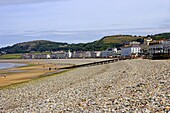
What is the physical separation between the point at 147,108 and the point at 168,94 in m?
1.96

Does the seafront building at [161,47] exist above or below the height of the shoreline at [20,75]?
above

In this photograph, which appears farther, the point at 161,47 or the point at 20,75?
the point at 161,47

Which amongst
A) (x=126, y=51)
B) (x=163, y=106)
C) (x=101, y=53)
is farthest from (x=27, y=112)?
(x=101, y=53)

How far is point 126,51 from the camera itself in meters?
144

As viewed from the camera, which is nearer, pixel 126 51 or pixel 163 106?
pixel 163 106

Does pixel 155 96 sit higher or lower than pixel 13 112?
higher

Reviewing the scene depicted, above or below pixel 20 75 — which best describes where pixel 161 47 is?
above

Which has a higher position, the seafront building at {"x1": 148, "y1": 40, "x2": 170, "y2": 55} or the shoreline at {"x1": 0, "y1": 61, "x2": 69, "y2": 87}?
the seafront building at {"x1": 148, "y1": 40, "x2": 170, "y2": 55}

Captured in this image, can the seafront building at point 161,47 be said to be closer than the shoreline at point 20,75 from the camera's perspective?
No

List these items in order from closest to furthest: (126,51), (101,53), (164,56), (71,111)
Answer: (71,111)
(164,56)
(126,51)
(101,53)

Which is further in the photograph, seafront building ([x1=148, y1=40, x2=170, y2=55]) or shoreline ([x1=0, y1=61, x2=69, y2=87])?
seafront building ([x1=148, y1=40, x2=170, y2=55])

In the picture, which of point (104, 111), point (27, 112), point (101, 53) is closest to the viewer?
point (104, 111)

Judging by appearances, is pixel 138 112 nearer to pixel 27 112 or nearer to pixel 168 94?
pixel 168 94

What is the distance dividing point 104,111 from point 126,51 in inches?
5372
